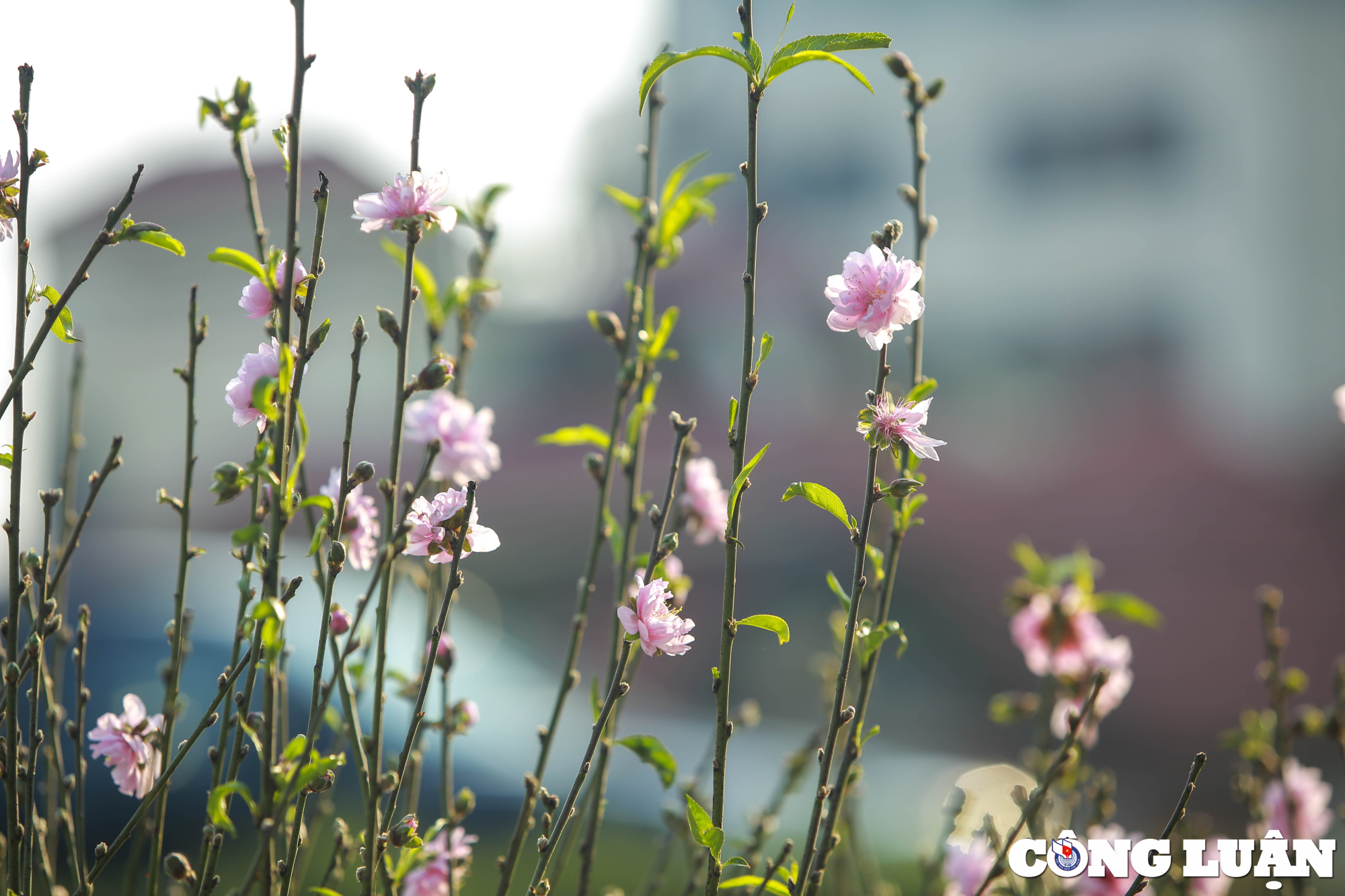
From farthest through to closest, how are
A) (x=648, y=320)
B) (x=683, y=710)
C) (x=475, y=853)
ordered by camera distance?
(x=683, y=710) → (x=475, y=853) → (x=648, y=320)

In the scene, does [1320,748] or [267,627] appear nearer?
[267,627]

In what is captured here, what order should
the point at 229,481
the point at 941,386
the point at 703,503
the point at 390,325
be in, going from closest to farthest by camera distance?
the point at 229,481 < the point at 390,325 < the point at 703,503 < the point at 941,386

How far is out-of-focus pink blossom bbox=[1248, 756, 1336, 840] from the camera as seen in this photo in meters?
1.76

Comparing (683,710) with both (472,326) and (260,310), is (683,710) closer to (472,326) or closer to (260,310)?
(472,326)

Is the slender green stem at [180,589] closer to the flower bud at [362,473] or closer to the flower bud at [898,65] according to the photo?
the flower bud at [362,473]

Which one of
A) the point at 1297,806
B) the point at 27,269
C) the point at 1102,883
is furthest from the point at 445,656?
the point at 1297,806

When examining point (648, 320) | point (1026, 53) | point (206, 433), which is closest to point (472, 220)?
point (648, 320)

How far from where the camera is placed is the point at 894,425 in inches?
39.1

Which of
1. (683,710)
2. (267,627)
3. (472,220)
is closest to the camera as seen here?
(267,627)

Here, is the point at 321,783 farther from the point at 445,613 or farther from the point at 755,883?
the point at 755,883

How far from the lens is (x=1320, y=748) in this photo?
767 centimetres

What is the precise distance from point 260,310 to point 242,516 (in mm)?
11415

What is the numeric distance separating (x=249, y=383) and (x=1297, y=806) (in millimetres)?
1987

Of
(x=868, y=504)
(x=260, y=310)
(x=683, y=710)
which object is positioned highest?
(x=260, y=310)
